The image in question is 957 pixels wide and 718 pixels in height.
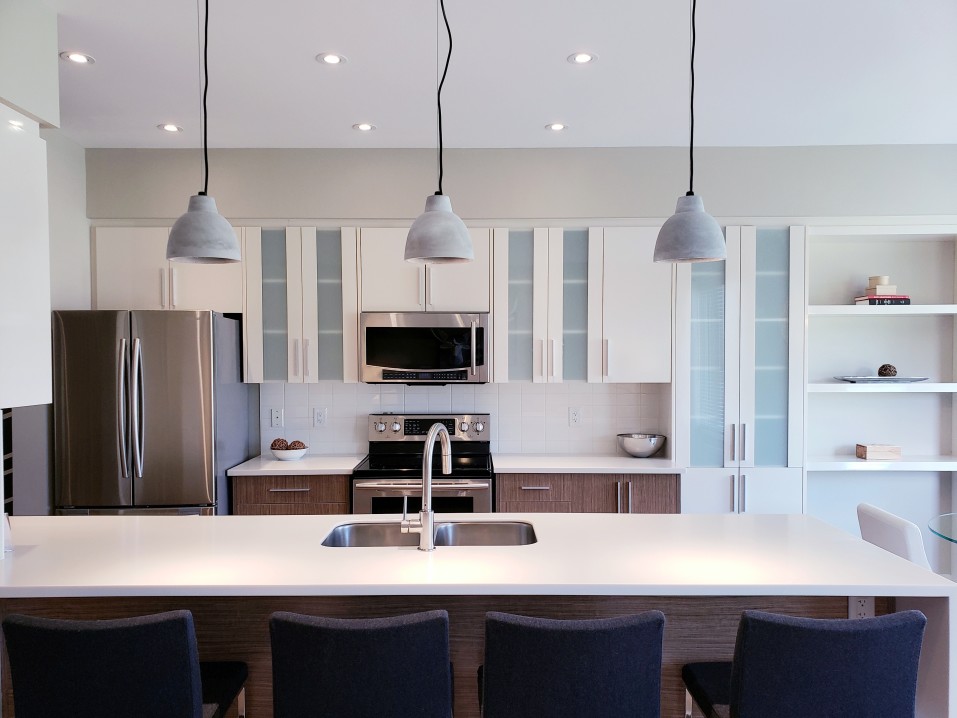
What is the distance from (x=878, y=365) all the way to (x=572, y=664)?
3.60 meters

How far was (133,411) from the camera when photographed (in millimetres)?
3439

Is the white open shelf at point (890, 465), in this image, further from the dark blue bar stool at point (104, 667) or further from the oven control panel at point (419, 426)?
the dark blue bar stool at point (104, 667)

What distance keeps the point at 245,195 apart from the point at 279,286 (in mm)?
552

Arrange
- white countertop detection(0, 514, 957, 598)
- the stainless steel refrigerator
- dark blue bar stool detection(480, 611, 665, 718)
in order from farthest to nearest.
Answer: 1. the stainless steel refrigerator
2. white countertop detection(0, 514, 957, 598)
3. dark blue bar stool detection(480, 611, 665, 718)

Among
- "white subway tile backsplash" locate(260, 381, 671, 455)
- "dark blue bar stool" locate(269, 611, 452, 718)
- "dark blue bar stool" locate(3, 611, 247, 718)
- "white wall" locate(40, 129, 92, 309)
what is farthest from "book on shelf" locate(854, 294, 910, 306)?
"white wall" locate(40, 129, 92, 309)

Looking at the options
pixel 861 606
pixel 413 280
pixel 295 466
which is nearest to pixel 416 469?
pixel 295 466

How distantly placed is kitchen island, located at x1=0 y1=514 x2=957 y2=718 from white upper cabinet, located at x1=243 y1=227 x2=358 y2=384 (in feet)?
5.56

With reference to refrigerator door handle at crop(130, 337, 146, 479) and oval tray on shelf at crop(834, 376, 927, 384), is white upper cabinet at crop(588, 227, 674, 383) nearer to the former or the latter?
oval tray on shelf at crop(834, 376, 927, 384)

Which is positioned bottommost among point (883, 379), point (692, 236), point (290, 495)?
point (290, 495)

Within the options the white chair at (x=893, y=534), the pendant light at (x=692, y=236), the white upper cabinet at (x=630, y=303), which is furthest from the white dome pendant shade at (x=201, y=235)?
the white chair at (x=893, y=534)

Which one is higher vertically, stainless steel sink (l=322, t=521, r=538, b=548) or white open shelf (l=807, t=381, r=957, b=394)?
white open shelf (l=807, t=381, r=957, b=394)

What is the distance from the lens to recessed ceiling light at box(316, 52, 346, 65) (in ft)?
8.86

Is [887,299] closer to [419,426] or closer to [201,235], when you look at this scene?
[419,426]

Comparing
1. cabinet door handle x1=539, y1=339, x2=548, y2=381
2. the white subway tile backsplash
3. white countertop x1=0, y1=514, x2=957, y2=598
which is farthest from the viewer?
the white subway tile backsplash
